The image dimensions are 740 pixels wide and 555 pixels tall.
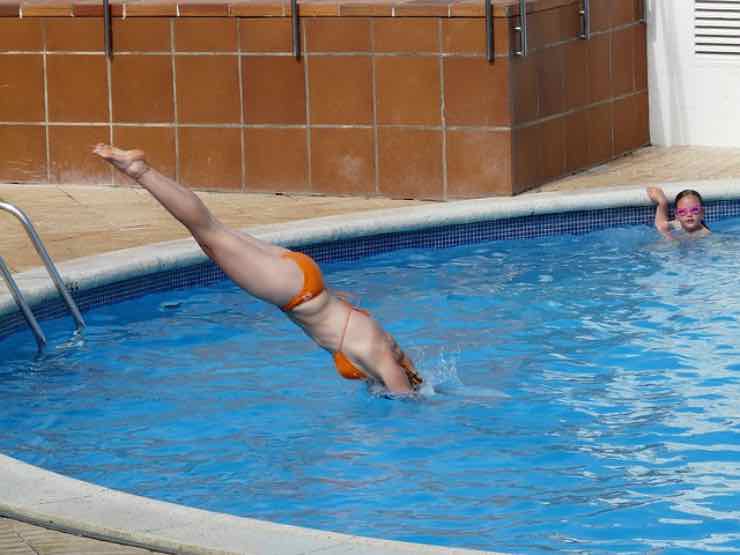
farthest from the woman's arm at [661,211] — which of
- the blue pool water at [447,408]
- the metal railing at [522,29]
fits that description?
the metal railing at [522,29]

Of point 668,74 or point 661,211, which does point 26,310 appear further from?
point 668,74

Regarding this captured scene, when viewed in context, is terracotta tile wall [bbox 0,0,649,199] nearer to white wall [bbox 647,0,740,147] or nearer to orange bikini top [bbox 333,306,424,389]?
white wall [bbox 647,0,740,147]

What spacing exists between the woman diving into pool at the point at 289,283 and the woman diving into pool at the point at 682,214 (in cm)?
364

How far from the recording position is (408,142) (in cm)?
1165

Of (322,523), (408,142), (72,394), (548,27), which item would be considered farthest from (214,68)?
(322,523)

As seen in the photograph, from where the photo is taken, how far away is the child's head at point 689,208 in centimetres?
1042

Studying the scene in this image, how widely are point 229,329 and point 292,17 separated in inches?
134

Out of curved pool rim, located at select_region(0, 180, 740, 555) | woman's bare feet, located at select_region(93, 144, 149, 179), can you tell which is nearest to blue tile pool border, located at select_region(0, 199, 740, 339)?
curved pool rim, located at select_region(0, 180, 740, 555)

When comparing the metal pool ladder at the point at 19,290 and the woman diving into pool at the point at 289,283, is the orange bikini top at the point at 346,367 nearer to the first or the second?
the woman diving into pool at the point at 289,283

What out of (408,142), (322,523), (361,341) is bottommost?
(322,523)

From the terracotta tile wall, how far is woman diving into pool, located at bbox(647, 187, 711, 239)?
3.52ft

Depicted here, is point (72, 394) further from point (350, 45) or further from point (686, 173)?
point (686, 173)

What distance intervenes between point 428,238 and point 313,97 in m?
1.61

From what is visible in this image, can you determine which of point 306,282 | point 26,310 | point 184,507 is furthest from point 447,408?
point 184,507
